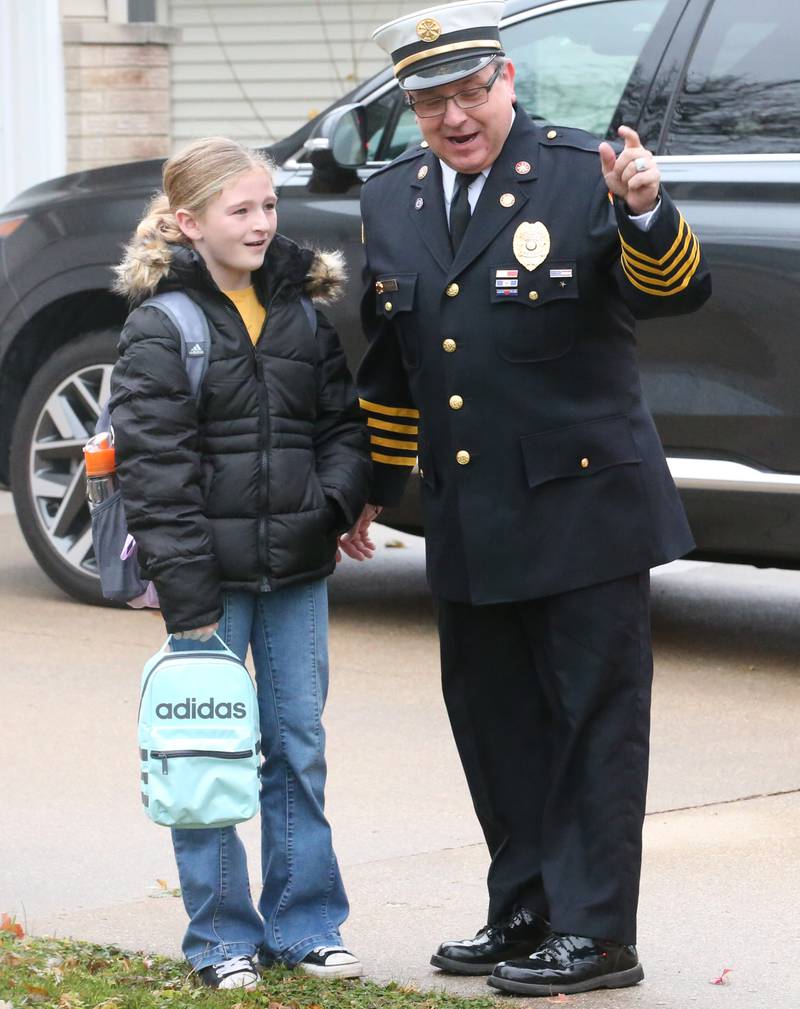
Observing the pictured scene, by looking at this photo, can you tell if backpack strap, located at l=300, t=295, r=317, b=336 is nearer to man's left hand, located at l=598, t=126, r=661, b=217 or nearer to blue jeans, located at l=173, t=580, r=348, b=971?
blue jeans, located at l=173, t=580, r=348, b=971

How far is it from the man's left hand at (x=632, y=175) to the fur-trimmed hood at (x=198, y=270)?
0.70 m

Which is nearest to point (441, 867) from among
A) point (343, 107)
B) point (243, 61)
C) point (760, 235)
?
point (760, 235)

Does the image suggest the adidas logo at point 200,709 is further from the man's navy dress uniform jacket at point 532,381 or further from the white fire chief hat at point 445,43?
the white fire chief hat at point 445,43

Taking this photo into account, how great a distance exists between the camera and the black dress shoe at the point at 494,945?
12.2ft

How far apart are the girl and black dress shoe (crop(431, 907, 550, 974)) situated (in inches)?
7.3

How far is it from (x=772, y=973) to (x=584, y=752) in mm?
549

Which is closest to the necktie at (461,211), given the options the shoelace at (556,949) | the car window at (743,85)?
the shoelace at (556,949)

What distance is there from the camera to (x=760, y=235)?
5.65 meters

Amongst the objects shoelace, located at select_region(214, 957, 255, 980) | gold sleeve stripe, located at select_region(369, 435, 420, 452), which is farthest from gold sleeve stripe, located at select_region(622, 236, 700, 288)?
shoelace, located at select_region(214, 957, 255, 980)

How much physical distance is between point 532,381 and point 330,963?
1124mm

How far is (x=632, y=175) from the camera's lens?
126 inches

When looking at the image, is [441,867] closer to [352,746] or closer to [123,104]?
[352,746]

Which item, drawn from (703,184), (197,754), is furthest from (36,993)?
(703,184)

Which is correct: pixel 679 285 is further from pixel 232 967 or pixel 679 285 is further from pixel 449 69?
pixel 232 967
